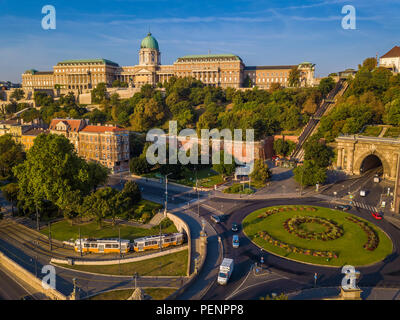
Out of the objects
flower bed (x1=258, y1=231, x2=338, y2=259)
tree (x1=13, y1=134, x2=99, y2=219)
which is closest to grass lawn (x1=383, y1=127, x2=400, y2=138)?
flower bed (x1=258, y1=231, x2=338, y2=259)

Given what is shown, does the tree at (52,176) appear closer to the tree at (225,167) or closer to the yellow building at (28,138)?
the tree at (225,167)

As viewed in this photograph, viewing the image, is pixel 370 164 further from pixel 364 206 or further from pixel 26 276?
pixel 26 276

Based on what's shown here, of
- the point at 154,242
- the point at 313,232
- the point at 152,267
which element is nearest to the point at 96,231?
the point at 154,242

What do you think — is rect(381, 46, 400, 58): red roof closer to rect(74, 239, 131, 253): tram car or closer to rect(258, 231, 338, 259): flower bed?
rect(258, 231, 338, 259): flower bed

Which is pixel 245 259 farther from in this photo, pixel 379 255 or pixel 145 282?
pixel 379 255

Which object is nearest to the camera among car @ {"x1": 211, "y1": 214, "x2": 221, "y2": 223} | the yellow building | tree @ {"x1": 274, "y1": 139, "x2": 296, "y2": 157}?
car @ {"x1": 211, "y1": 214, "x2": 221, "y2": 223}

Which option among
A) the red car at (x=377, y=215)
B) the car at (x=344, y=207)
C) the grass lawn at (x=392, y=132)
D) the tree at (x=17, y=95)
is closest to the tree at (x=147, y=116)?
the grass lawn at (x=392, y=132)

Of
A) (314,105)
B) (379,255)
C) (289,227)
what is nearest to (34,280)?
(289,227)
